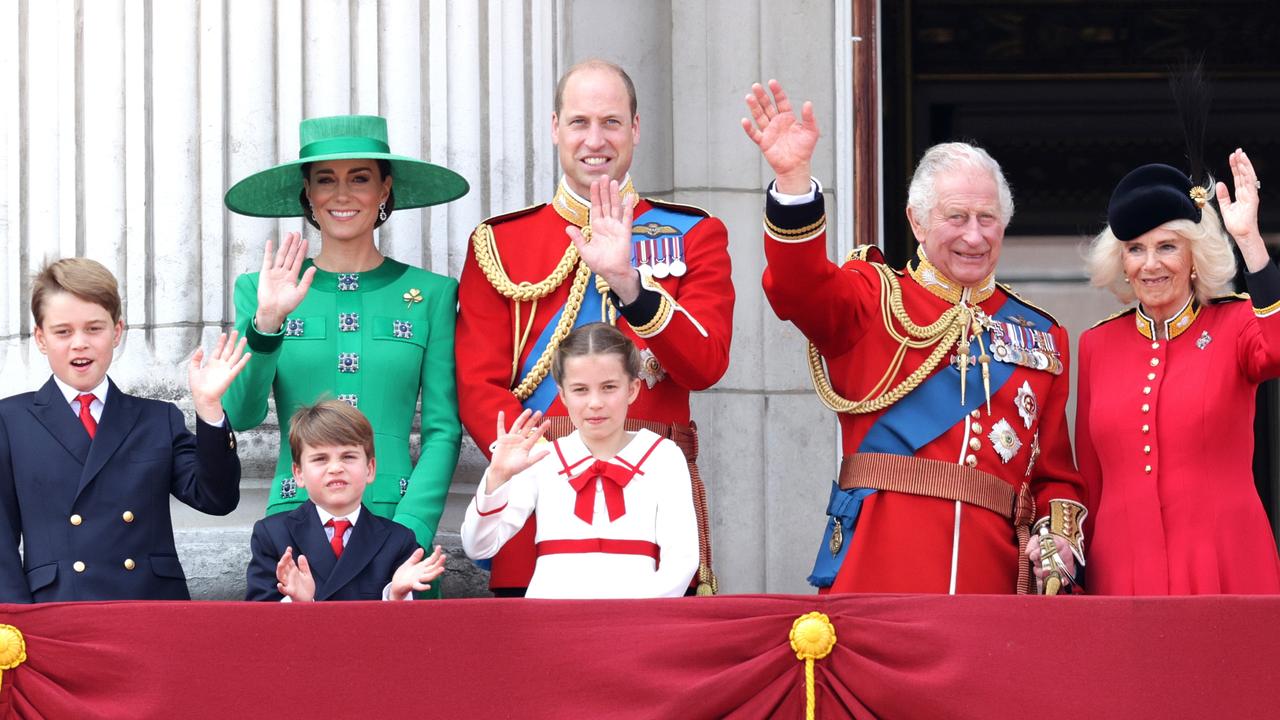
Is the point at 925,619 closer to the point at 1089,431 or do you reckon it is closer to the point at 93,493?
the point at 1089,431

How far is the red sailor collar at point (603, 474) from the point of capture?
4.18m

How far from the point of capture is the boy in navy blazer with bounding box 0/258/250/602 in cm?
421

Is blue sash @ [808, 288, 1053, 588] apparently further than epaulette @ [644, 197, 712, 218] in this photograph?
No

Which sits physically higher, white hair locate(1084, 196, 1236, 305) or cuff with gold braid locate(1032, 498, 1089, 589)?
white hair locate(1084, 196, 1236, 305)

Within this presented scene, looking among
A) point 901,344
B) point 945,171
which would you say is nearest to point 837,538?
point 901,344

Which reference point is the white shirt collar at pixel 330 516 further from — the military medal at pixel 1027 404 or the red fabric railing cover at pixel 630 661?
the military medal at pixel 1027 404

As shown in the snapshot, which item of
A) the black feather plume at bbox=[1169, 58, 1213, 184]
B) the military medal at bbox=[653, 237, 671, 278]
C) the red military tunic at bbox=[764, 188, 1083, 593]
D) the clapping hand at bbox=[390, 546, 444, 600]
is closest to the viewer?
the clapping hand at bbox=[390, 546, 444, 600]

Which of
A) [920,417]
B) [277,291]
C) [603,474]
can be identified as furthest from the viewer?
[920,417]

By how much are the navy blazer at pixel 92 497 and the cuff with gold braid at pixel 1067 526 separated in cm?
166

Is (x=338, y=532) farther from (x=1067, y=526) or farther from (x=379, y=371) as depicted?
(x=1067, y=526)

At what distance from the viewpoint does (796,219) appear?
4.27 meters

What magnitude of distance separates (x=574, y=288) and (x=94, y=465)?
3.55 ft

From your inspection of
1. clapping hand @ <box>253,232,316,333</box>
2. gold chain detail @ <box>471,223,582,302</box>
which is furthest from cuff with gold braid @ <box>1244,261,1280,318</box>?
clapping hand @ <box>253,232,316,333</box>

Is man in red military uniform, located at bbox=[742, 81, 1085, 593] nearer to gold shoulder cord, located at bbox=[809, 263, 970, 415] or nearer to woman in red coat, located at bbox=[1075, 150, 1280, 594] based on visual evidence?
gold shoulder cord, located at bbox=[809, 263, 970, 415]
